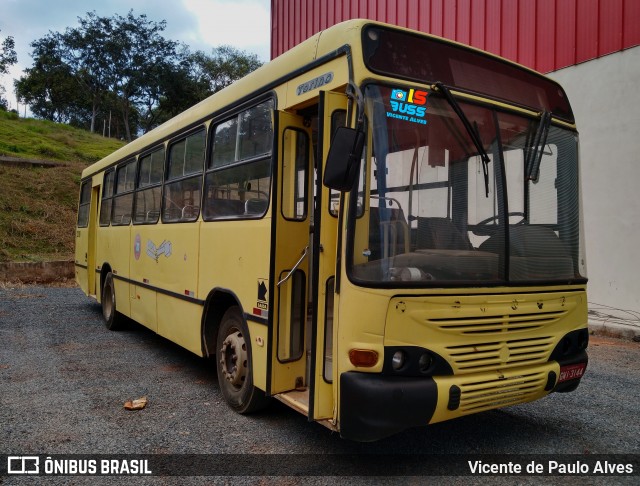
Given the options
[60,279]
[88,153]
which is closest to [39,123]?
[88,153]

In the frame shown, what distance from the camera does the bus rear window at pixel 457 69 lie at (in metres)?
3.51

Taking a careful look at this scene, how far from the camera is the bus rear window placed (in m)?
3.51

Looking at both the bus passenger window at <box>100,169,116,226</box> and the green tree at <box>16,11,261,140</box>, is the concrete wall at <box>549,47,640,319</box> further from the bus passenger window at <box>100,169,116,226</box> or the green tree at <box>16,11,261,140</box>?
the green tree at <box>16,11,261,140</box>

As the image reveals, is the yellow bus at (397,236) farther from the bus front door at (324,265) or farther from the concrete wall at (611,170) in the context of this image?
the concrete wall at (611,170)

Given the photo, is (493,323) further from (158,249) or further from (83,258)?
(83,258)

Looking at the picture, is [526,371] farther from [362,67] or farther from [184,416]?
[184,416]

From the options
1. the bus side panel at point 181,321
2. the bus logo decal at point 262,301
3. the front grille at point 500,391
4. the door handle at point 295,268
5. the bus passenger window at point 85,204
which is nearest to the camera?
the front grille at point 500,391

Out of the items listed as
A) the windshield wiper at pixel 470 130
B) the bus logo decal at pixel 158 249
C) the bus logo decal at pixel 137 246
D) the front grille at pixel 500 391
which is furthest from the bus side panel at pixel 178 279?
the windshield wiper at pixel 470 130

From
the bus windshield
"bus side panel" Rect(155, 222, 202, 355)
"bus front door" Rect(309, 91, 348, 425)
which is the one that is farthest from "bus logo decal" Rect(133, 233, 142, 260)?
the bus windshield

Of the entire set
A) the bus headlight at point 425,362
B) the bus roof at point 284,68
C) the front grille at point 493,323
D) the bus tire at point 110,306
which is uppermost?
the bus roof at point 284,68

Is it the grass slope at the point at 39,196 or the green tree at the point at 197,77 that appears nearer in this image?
the grass slope at the point at 39,196

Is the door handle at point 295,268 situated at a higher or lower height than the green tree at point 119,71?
lower

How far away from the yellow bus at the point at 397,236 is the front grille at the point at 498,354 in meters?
0.01

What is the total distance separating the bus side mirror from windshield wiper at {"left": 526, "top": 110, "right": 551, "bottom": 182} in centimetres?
144
